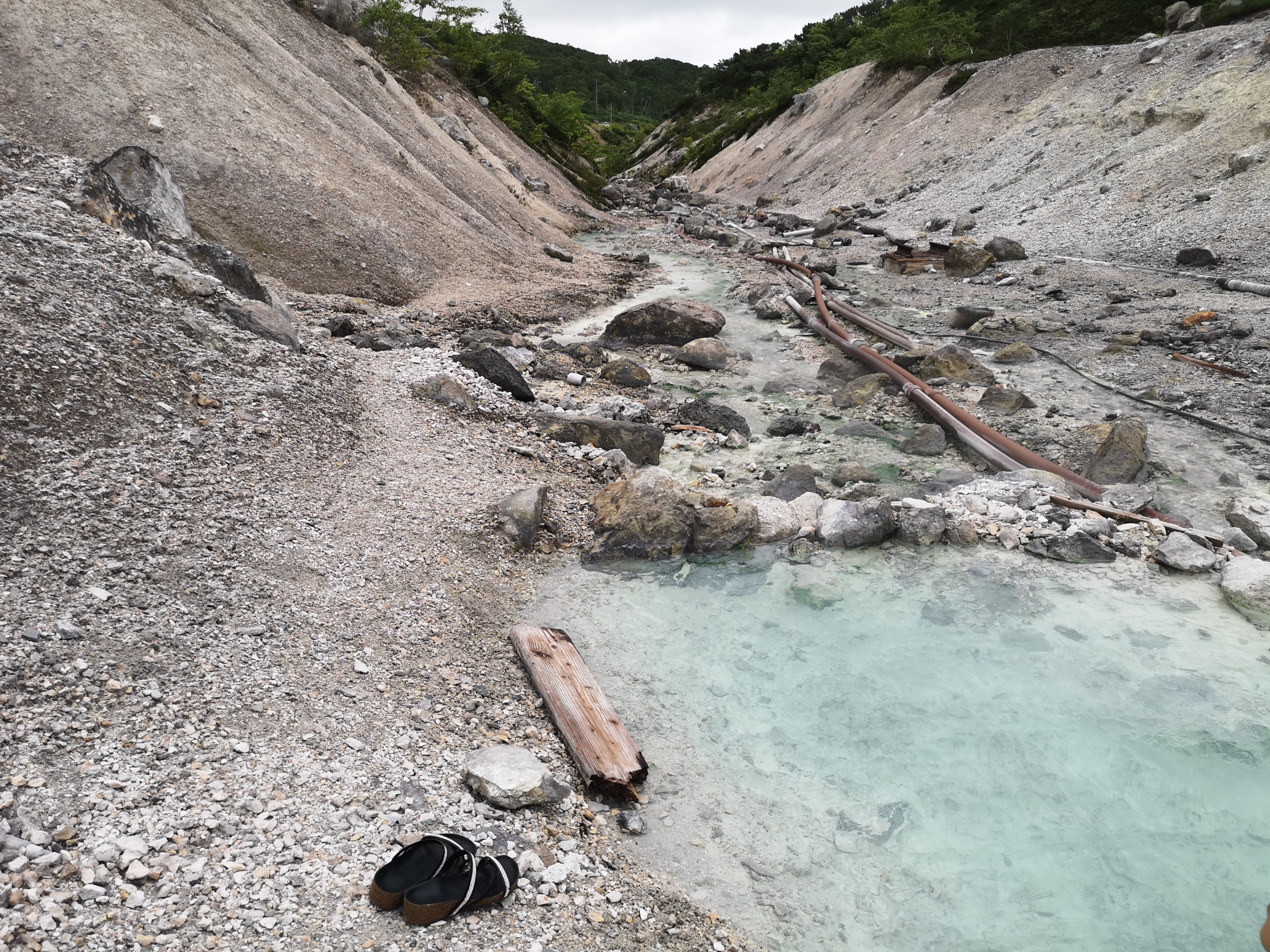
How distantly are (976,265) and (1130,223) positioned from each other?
3.53m

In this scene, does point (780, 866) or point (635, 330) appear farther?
point (635, 330)

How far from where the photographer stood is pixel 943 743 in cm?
466

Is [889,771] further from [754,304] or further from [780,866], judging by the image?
[754,304]

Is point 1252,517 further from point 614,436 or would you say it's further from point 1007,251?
point 1007,251

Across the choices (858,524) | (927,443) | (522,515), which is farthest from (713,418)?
(522,515)

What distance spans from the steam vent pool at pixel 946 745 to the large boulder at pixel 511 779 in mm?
581

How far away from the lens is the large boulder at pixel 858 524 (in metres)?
6.91

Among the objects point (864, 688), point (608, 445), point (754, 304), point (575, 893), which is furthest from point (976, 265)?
point (575, 893)

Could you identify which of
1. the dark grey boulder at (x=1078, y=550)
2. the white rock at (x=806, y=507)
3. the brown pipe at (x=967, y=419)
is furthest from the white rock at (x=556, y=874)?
the brown pipe at (x=967, y=419)

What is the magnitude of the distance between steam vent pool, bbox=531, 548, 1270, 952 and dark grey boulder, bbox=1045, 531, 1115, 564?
0.58 feet

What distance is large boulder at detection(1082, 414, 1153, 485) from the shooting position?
779cm

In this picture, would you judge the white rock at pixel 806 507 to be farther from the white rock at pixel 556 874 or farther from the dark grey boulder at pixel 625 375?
the white rock at pixel 556 874

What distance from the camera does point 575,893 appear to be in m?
3.48

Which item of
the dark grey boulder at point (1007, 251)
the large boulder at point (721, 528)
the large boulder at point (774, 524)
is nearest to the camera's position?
the large boulder at point (721, 528)
